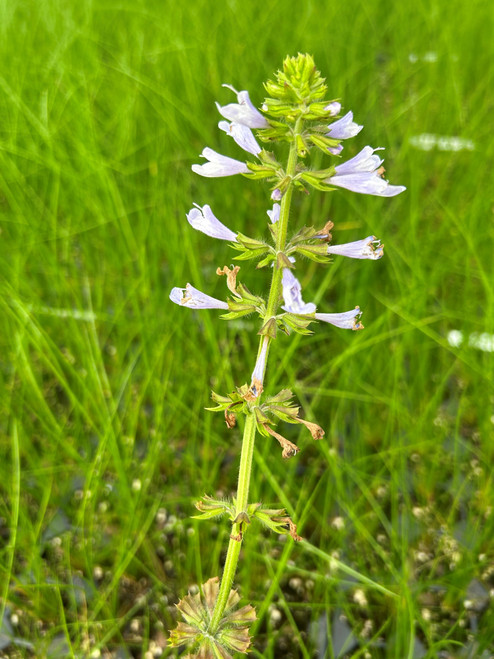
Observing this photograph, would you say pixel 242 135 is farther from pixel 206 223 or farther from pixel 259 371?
pixel 259 371

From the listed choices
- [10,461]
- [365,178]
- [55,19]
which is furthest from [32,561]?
[55,19]

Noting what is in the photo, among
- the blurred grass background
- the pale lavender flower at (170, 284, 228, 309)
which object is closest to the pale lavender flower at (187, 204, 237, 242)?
the pale lavender flower at (170, 284, 228, 309)

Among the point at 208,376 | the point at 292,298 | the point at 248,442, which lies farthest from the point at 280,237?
the point at 208,376

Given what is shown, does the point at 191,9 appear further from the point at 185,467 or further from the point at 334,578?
the point at 334,578

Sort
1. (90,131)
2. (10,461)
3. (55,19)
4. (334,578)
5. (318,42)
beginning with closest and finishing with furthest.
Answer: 1. (334,578)
2. (10,461)
3. (90,131)
4. (318,42)
5. (55,19)

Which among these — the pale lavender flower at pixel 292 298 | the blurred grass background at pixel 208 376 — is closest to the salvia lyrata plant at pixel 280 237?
the pale lavender flower at pixel 292 298

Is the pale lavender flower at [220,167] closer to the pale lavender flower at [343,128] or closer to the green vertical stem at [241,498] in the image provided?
the pale lavender flower at [343,128]
